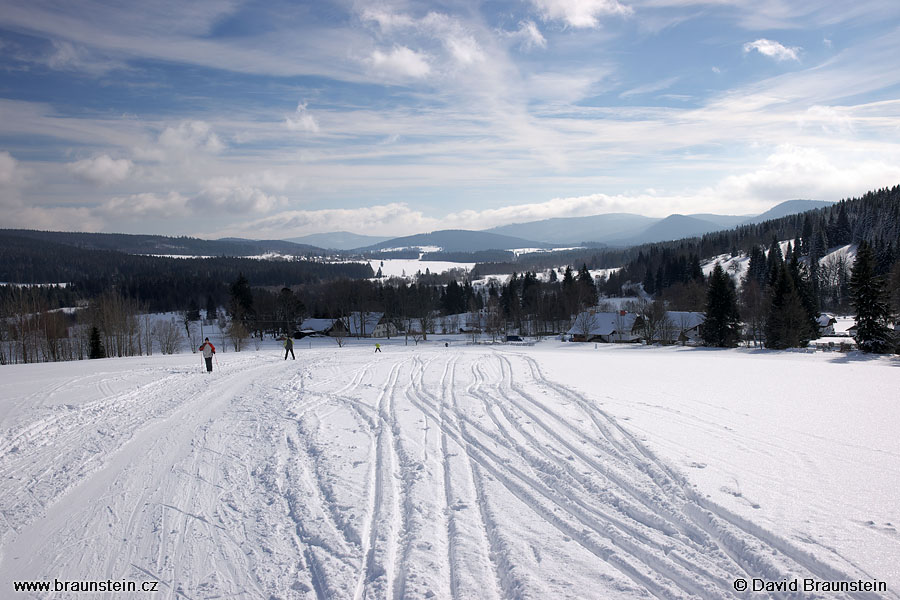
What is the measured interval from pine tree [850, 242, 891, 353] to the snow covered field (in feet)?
105

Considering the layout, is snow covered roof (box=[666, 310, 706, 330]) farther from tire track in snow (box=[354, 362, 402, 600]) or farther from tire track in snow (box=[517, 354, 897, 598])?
tire track in snow (box=[354, 362, 402, 600])

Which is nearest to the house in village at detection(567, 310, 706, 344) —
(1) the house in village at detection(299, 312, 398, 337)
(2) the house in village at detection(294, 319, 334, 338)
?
(1) the house in village at detection(299, 312, 398, 337)

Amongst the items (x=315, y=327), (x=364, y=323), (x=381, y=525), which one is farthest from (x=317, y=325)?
(x=381, y=525)

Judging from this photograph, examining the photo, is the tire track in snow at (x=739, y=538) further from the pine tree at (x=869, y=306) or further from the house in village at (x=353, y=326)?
the house in village at (x=353, y=326)

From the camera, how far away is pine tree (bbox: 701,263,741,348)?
1895 inches

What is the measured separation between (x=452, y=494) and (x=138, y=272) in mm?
185078

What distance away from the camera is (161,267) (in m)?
170

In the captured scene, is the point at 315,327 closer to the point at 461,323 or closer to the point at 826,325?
the point at 461,323

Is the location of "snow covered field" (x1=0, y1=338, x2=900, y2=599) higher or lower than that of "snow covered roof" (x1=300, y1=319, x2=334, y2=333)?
lower

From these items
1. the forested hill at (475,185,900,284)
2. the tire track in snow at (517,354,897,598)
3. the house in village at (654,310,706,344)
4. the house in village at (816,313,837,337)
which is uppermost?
the forested hill at (475,185,900,284)

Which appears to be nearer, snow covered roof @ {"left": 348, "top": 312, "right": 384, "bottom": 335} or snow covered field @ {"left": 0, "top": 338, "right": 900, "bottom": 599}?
snow covered field @ {"left": 0, "top": 338, "right": 900, "bottom": 599}

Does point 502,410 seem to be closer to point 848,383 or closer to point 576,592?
point 576,592

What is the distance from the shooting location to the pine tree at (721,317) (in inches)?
1895

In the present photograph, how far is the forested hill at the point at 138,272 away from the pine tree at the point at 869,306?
117 meters
